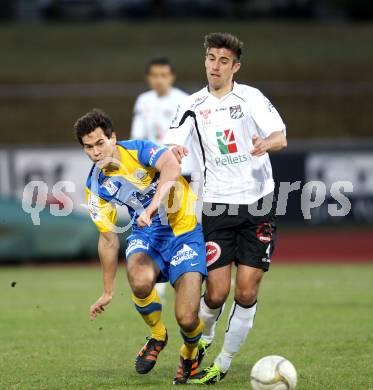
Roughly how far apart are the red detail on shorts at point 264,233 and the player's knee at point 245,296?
0.38 metres

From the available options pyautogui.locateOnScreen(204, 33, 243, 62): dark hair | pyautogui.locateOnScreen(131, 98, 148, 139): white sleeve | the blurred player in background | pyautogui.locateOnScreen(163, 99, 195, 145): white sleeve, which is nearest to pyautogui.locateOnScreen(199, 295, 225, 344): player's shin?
pyautogui.locateOnScreen(163, 99, 195, 145): white sleeve

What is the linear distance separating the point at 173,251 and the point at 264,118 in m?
1.20

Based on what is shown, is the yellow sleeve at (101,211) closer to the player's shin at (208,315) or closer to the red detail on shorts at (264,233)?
the player's shin at (208,315)

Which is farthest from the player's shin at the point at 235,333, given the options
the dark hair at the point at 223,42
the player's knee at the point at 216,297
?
the dark hair at the point at 223,42

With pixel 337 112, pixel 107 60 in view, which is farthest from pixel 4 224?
pixel 107 60

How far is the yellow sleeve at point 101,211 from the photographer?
284 inches

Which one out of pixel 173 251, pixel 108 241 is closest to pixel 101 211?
pixel 108 241

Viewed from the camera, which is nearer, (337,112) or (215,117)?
(215,117)

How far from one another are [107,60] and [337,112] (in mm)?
10041

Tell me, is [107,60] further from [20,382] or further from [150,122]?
[20,382]

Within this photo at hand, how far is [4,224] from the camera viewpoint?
59.3ft

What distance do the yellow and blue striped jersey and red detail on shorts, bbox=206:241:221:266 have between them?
7.6 inches

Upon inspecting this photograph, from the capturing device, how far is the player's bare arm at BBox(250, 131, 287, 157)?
6734mm

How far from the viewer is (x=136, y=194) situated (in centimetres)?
729
